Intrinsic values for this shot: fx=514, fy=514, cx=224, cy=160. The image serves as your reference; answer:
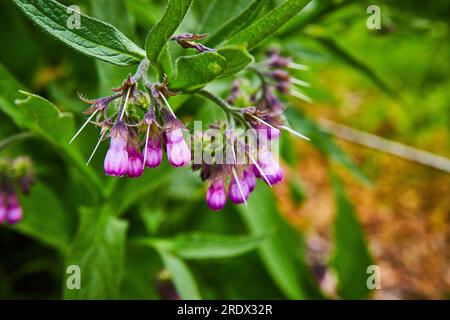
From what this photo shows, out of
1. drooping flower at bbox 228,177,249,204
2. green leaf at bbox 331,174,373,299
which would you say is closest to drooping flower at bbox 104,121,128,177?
drooping flower at bbox 228,177,249,204

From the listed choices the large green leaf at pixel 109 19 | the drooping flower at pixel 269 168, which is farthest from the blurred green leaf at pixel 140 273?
the drooping flower at pixel 269 168

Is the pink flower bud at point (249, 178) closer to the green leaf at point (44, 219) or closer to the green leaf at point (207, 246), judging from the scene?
the green leaf at point (207, 246)

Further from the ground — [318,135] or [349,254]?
[318,135]

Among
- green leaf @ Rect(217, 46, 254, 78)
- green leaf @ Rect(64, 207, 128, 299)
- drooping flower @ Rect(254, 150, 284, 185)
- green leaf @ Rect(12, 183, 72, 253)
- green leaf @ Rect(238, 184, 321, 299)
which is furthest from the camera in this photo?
green leaf @ Rect(238, 184, 321, 299)

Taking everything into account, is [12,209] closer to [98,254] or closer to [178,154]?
[98,254]

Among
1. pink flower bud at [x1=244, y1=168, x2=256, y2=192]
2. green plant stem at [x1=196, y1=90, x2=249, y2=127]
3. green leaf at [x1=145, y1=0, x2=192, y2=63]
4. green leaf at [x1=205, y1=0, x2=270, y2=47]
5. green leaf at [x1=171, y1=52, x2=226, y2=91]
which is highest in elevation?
green leaf at [x1=205, y1=0, x2=270, y2=47]

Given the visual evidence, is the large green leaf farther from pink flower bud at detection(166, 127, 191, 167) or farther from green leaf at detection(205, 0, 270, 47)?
pink flower bud at detection(166, 127, 191, 167)

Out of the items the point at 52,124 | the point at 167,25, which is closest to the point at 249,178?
the point at 167,25
